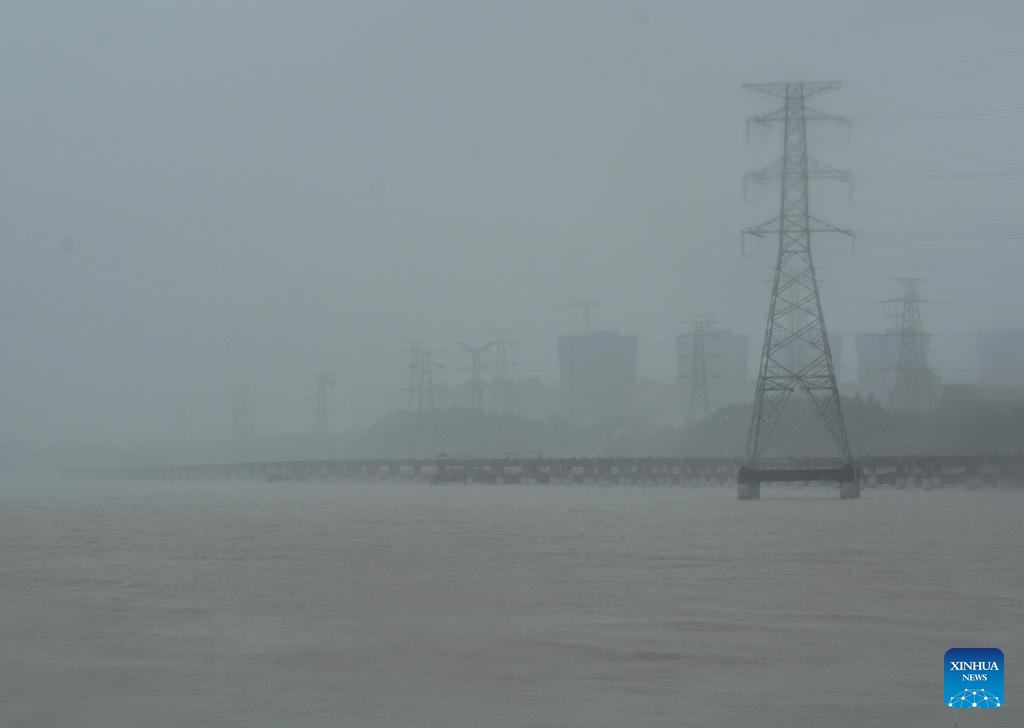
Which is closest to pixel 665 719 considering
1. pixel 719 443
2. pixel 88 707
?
pixel 88 707

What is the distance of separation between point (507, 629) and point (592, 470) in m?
62.3

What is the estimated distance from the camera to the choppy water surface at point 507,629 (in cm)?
916

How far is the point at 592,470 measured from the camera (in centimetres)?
7444

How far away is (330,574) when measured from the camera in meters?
17.8

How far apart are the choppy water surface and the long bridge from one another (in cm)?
1857

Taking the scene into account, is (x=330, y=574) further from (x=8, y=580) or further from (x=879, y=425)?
(x=879, y=425)

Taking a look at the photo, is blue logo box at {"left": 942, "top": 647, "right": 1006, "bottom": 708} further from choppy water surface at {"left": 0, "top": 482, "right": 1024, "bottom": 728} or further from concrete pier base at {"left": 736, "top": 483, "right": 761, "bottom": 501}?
concrete pier base at {"left": 736, "top": 483, "right": 761, "bottom": 501}

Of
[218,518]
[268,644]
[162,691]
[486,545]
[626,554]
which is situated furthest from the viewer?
[218,518]

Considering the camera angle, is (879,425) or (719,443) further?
(719,443)

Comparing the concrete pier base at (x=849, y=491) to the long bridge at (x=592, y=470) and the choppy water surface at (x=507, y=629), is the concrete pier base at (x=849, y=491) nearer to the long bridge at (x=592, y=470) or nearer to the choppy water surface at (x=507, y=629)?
the long bridge at (x=592, y=470)

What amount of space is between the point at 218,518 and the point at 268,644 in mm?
24296

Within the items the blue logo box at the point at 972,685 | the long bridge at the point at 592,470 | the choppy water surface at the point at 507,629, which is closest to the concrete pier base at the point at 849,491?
the long bridge at the point at 592,470

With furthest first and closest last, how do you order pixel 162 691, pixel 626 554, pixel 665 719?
pixel 626 554, pixel 162 691, pixel 665 719

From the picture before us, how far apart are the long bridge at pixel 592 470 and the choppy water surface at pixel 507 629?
731 inches
